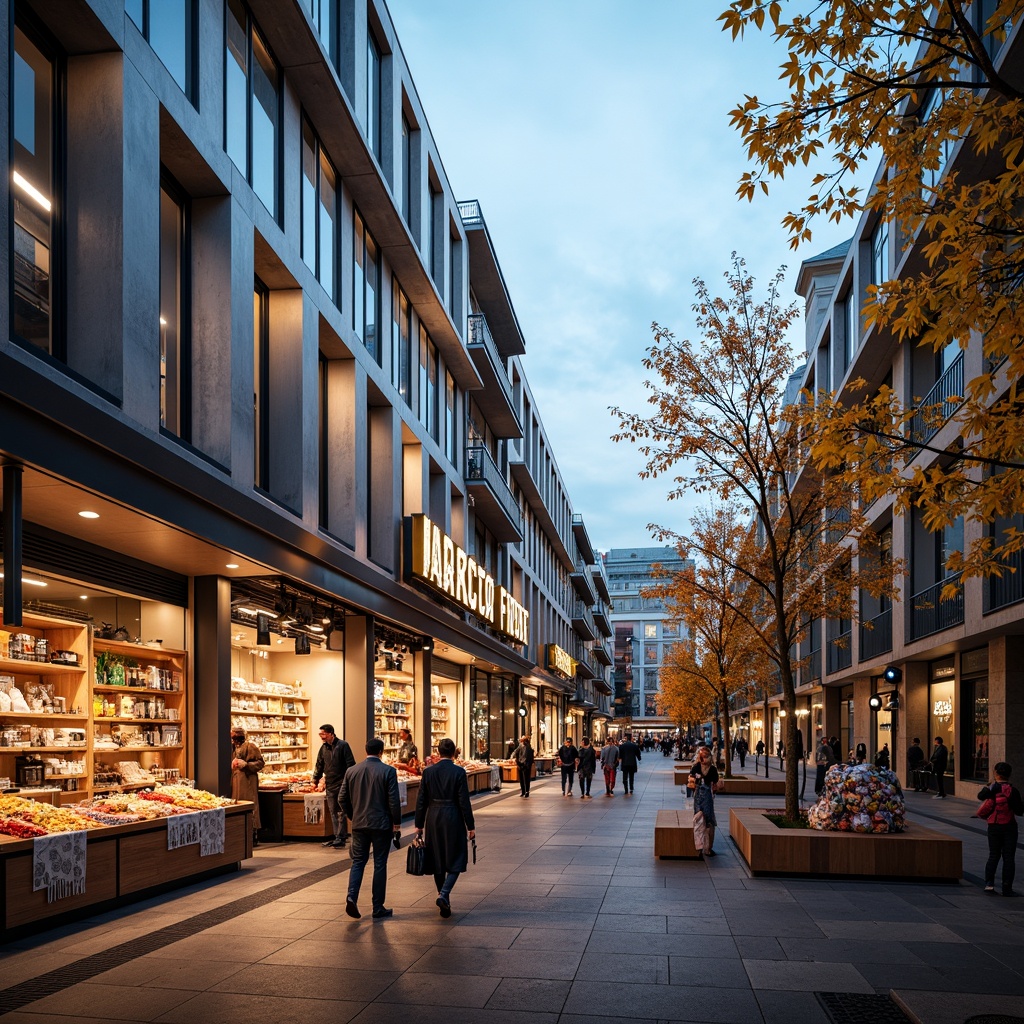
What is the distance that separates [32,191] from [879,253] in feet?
89.2

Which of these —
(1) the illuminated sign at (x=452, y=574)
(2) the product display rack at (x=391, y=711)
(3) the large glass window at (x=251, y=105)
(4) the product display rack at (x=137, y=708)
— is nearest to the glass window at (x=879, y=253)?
(1) the illuminated sign at (x=452, y=574)

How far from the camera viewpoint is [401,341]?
2444cm

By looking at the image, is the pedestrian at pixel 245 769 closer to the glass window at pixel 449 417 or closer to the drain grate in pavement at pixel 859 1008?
the drain grate in pavement at pixel 859 1008

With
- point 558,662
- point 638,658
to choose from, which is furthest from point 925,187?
Result: point 638,658

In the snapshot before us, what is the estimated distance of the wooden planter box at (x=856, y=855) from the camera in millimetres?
13266

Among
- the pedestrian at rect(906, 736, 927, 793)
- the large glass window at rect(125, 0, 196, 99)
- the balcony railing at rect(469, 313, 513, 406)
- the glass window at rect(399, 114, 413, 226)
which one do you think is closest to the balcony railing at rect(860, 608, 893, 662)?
the pedestrian at rect(906, 736, 927, 793)

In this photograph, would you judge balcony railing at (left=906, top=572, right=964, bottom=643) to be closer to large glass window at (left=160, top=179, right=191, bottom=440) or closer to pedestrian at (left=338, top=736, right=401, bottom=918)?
pedestrian at (left=338, top=736, right=401, bottom=918)

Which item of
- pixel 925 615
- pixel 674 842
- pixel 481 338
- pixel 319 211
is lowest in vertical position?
pixel 674 842

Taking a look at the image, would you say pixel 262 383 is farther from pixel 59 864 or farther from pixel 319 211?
pixel 59 864

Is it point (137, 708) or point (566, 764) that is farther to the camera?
point (566, 764)

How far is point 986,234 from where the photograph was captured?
760cm

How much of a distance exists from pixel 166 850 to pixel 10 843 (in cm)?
283

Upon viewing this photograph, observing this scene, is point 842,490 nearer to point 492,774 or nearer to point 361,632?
point 361,632

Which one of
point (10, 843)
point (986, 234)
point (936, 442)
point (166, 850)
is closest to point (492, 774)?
point (936, 442)
